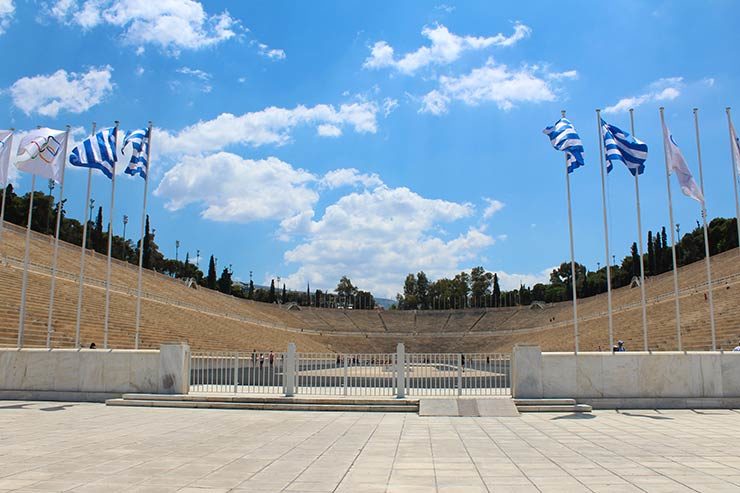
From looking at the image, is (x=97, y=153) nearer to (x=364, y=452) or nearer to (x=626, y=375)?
(x=364, y=452)

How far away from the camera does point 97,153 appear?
64.7 ft

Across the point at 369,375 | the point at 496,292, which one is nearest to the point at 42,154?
the point at 369,375

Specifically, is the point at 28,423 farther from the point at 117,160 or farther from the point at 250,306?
the point at 250,306

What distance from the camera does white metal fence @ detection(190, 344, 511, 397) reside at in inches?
693

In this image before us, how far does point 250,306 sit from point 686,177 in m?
66.9

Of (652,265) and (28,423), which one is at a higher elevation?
(652,265)

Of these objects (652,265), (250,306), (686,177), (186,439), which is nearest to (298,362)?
(186,439)

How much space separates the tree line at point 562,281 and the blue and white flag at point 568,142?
60791 millimetres

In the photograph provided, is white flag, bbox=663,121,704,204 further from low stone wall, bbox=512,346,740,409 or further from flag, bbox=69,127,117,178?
flag, bbox=69,127,117,178

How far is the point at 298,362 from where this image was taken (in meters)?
18.2

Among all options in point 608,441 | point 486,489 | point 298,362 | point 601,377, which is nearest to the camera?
point 486,489

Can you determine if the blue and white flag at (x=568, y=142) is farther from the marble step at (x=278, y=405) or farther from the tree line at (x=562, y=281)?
the tree line at (x=562, y=281)

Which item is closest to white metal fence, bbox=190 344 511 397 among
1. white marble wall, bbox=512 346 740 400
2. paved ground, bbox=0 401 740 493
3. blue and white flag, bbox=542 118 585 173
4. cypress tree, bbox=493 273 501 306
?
white marble wall, bbox=512 346 740 400

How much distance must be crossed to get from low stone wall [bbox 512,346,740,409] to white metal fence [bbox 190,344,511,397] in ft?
3.80
